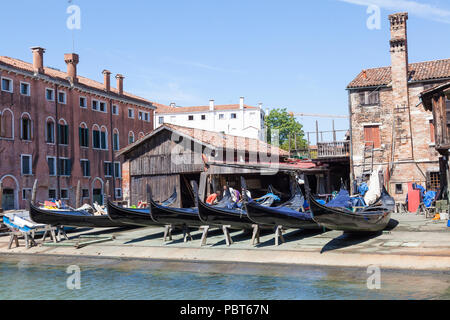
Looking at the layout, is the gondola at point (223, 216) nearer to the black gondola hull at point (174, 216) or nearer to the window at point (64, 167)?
the black gondola hull at point (174, 216)

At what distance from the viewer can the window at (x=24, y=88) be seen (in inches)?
1182

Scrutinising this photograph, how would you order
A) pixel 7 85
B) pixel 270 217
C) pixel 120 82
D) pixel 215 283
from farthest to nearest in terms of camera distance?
pixel 120 82
pixel 7 85
pixel 270 217
pixel 215 283

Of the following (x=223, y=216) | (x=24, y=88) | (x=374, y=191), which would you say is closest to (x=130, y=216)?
(x=223, y=216)

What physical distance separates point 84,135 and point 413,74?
21729 millimetres

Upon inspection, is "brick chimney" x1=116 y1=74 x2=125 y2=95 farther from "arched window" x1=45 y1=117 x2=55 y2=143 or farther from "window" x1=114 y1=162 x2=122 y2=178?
"arched window" x1=45 y1=117 x2=55 y2=143

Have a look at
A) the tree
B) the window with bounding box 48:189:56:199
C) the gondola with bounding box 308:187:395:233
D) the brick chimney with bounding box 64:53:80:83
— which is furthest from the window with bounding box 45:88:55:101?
the tree

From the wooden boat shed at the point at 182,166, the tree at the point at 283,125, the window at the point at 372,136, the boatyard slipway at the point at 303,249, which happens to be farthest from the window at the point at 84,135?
the tree at the point at 283,125

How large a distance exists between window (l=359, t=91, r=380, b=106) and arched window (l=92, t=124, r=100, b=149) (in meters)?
19.1

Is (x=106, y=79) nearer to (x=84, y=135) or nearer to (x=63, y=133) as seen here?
(x=84, y=135)

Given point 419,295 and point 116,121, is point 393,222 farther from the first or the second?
point 116,121

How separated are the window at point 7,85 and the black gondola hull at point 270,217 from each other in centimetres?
2091

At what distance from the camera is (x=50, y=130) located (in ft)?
105

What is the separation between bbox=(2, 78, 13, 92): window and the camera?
94.2 ft
